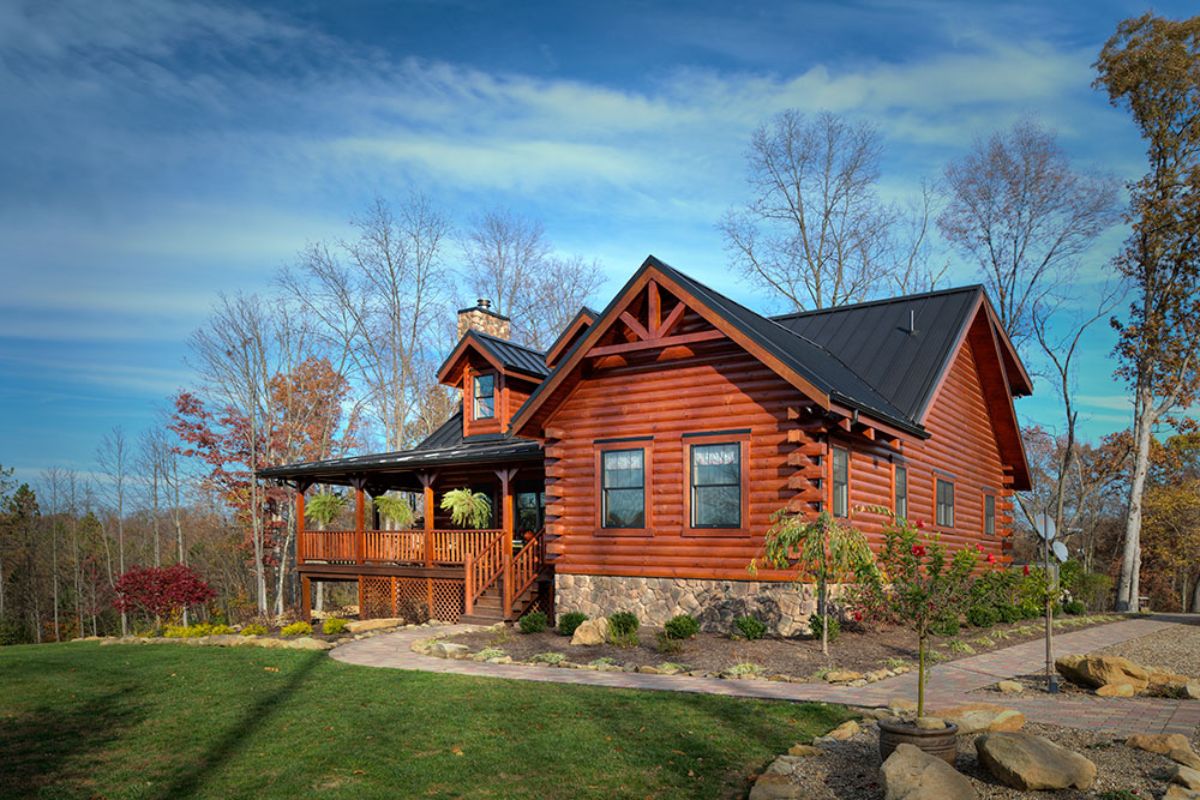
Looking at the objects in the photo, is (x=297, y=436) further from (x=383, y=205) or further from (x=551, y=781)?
(x=551, y=781)

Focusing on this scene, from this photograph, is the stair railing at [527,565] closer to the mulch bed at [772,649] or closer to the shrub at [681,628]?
the mulch bed at [772,649]

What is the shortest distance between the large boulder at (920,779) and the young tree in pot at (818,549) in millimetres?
5686

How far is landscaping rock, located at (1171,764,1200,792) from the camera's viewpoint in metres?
5.62

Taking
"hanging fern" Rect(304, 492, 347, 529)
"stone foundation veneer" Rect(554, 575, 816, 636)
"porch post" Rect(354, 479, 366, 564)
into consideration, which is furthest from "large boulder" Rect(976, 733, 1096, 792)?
"hanging fern" Rect(304, 492, 347, 529)

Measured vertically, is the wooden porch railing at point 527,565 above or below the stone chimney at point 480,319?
below

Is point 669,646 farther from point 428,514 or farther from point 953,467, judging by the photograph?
point 953,467

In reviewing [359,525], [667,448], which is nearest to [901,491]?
[667,448]

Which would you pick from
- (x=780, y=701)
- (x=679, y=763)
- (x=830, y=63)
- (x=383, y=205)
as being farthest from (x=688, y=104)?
(x=383, y=205)

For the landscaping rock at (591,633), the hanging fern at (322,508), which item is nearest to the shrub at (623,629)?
the landscaping rock at (591,633)

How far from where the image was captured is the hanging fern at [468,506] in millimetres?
20141

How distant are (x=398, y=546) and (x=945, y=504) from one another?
13.2m

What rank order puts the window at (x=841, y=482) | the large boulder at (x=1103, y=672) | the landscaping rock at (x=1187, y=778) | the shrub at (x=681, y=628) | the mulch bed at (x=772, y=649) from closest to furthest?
the landscaping rock at (x=1187, y=778) → the large boulder at (x=1103, y=672) → the mulch bed at (x=772, y=649) → the shrub at (x=681, y=628) → the window at (x=841, y=482)

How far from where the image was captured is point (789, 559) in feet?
45.1

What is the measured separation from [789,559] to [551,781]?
26.1 feet
